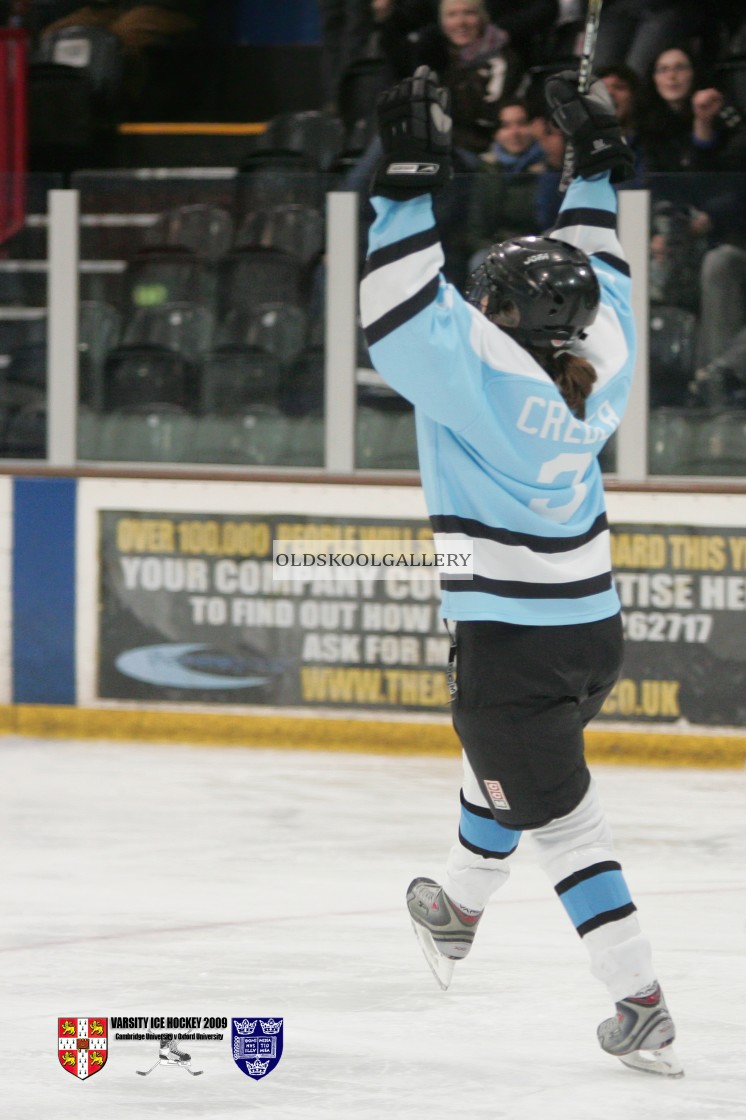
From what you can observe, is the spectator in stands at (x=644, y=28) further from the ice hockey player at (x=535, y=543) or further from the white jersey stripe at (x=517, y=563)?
the white jersey stripe at (x=517, y=563)

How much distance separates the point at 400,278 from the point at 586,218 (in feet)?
1.98

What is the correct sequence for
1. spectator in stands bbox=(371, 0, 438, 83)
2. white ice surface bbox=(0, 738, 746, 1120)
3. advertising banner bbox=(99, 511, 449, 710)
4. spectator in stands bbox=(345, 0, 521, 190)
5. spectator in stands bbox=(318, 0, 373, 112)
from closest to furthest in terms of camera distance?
white ice surface bbox=(0, 738, 746, 1120) → advertising banner bbox=(99, 511, 449, 710) → spectator in stands bbox=(345, 0, 521, 190) → spectator in stands bbox=(371, 0, 438, 83) → spectator in stands bbox=(318, 0, 373, 112)

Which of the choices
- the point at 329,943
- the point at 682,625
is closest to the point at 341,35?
the point at 682,625

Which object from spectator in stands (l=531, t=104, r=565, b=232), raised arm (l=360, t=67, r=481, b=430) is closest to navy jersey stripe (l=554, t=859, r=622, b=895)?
raised arm (l=360, t=67, r=481, b=430)

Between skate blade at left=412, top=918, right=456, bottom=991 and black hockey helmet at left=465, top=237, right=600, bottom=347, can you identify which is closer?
black hockey helmet at left=465, top=237, right=600, bottom=347

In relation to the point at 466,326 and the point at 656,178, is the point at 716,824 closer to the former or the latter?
the point at 656,178

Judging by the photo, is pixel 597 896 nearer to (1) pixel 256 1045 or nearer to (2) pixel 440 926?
(2) pixel 440 926

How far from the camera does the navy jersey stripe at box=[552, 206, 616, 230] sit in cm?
294

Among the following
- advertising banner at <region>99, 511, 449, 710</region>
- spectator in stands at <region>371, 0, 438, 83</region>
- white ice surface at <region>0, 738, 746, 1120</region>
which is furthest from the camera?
spectator in stands at <region>371, 0, 438, 83</region>

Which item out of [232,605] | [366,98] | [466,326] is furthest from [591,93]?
[366,98]

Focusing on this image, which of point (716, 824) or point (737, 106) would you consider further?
point (737, 106)

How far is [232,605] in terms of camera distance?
5.68 meters

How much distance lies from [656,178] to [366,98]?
77.4 inches

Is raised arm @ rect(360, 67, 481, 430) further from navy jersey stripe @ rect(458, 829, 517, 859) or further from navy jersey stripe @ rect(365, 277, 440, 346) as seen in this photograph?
navy jersey stripe @ rect(458, 829, 517, 859)
